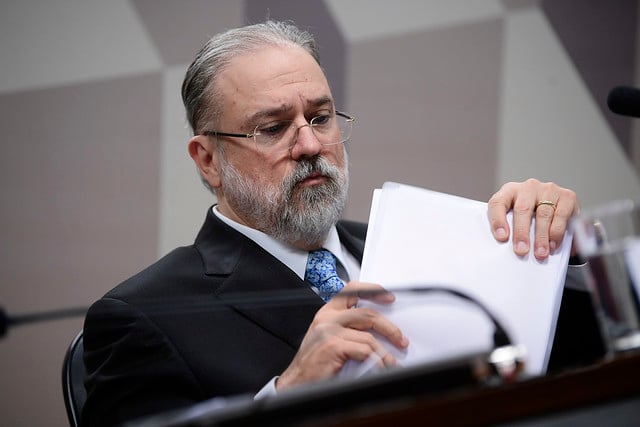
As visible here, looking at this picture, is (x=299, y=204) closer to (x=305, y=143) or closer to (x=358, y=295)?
(x=305, y=143)

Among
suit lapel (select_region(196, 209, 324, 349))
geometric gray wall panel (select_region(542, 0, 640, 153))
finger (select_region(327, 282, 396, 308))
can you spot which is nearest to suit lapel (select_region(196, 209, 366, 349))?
suit lapel (select_region(196, 209, 324, 349))

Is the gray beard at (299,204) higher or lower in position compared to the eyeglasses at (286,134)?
lower

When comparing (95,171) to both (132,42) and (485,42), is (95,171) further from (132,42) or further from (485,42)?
(485,42)

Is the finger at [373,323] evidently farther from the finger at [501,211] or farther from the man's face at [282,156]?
the man's face at [282,156]

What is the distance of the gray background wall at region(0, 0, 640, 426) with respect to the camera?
237 cm

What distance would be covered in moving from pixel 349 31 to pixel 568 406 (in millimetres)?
2180

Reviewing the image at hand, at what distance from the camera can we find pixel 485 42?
9.63 ft

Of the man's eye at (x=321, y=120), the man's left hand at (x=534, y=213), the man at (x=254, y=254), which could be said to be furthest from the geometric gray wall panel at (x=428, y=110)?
the man's left hand at (x=534, y=213)

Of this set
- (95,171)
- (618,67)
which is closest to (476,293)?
(95,171)

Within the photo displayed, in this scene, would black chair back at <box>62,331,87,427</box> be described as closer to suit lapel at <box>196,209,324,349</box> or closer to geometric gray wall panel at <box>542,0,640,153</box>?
suit lapel at <box>196,209,324,349</box>

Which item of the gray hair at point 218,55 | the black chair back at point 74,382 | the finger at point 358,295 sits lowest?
the black chair back at point 74,382

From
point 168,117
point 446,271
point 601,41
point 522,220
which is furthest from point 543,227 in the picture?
point 601,41

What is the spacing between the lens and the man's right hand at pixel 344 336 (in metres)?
1.17

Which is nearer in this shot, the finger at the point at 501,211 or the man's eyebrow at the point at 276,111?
the finger at the point at 501,211
